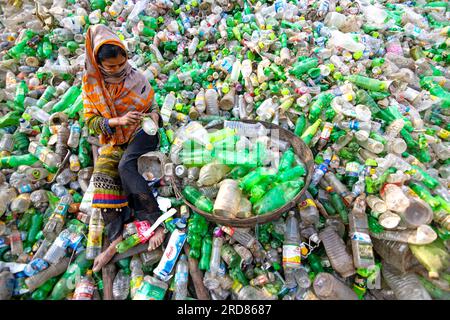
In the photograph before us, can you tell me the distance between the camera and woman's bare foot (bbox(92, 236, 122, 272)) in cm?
231

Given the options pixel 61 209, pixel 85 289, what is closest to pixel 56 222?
pixel 61 209

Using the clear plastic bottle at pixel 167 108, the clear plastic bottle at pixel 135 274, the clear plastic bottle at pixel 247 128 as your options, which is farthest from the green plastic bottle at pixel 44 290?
the clear plastic bottle at pixel 247 128

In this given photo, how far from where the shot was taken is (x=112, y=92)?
2.52 m

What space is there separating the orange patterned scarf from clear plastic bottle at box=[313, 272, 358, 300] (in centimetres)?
198

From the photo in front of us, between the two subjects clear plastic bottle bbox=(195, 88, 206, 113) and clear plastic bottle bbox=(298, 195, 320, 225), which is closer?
clear plastic bottle bbox=(298, 195, 320, 225)

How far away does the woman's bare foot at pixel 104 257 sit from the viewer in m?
2.31

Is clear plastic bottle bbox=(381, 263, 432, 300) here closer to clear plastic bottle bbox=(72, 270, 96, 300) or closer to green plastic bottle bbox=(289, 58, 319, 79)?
green plastic bottle bbox=(289, 58, 319, 79)

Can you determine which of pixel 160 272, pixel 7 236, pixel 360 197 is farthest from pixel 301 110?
pixel 7 236

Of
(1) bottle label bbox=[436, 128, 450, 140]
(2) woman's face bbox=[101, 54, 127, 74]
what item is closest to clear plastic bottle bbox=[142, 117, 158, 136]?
(2) woman's face bbox=[101, 54, 127, 74]

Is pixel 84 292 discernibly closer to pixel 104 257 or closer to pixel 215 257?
pixel 104 257

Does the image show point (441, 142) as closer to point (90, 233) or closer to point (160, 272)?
point (160, 272)

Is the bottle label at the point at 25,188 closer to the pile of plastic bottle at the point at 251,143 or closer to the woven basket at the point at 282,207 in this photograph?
the pile of plastic bottle at the point at 251,143
